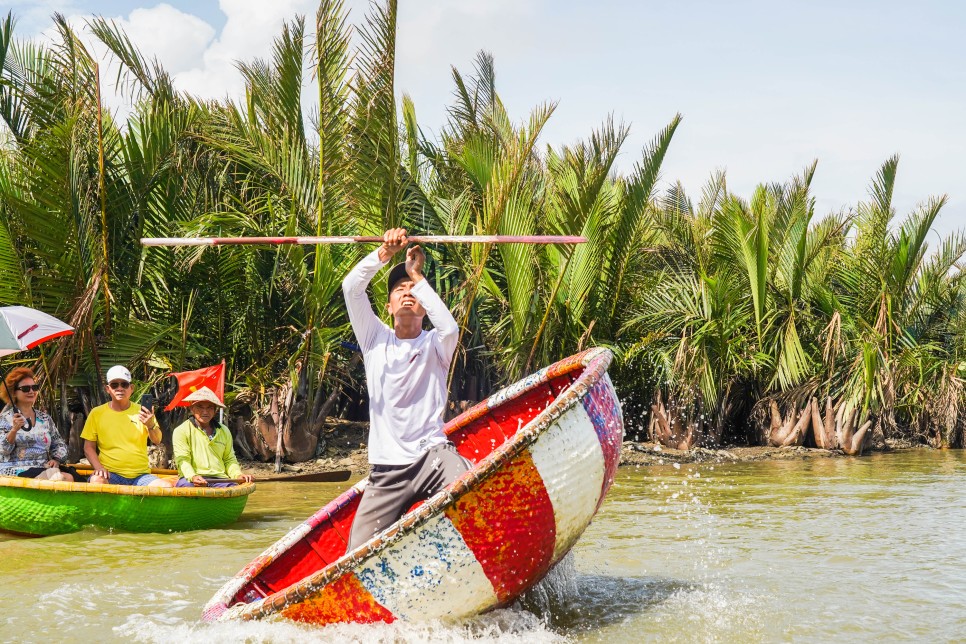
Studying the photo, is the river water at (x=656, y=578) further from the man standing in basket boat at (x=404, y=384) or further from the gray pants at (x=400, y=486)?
the man standing in basket boat at (x=404, y=384)

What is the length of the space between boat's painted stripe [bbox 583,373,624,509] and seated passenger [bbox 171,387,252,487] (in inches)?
152

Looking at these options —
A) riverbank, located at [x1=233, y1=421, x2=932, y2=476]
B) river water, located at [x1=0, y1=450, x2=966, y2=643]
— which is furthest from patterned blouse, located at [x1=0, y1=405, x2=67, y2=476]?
riverbank, located at [x1=233, y1=421, x2=932, y2=476]

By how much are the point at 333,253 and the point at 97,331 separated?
9.11ft

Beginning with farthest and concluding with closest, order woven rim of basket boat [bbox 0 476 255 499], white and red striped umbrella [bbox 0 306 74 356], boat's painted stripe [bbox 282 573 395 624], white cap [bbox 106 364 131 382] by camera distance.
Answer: white cap [bbox 106 364 131 382] → white and red striped umbrella [bbox 0 306 74 356] → woven rim of basket boat [bbox 0 476 255 499] → boat's painted stripe [bbox 282 573 395 624]

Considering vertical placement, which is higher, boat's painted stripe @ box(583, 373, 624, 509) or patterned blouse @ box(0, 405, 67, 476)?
boat's painted stripe @ box(583, 373, 624, 509)

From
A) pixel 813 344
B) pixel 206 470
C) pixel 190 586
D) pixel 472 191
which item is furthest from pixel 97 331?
pixel 813 344

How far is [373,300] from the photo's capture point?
1124cm

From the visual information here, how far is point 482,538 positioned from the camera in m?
4.18

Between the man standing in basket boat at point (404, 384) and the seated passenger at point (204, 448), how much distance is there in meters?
3.68

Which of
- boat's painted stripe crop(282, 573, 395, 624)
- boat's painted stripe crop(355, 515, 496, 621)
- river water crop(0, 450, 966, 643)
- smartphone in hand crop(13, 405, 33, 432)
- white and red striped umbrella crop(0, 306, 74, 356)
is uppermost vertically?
white and red striped umbrella crop(0, 306, 74, 356)

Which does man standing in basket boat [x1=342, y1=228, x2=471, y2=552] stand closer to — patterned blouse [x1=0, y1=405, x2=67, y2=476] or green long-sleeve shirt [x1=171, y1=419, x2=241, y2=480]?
green long-sleeve shirt [x1=171, y1=419, x2=241, y2=480]

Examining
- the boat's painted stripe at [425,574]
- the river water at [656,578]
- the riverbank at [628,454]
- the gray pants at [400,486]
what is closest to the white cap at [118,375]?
the river water at [656,578]

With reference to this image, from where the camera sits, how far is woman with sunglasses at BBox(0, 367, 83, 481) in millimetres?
7523

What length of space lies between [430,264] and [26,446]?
17.5 feet
